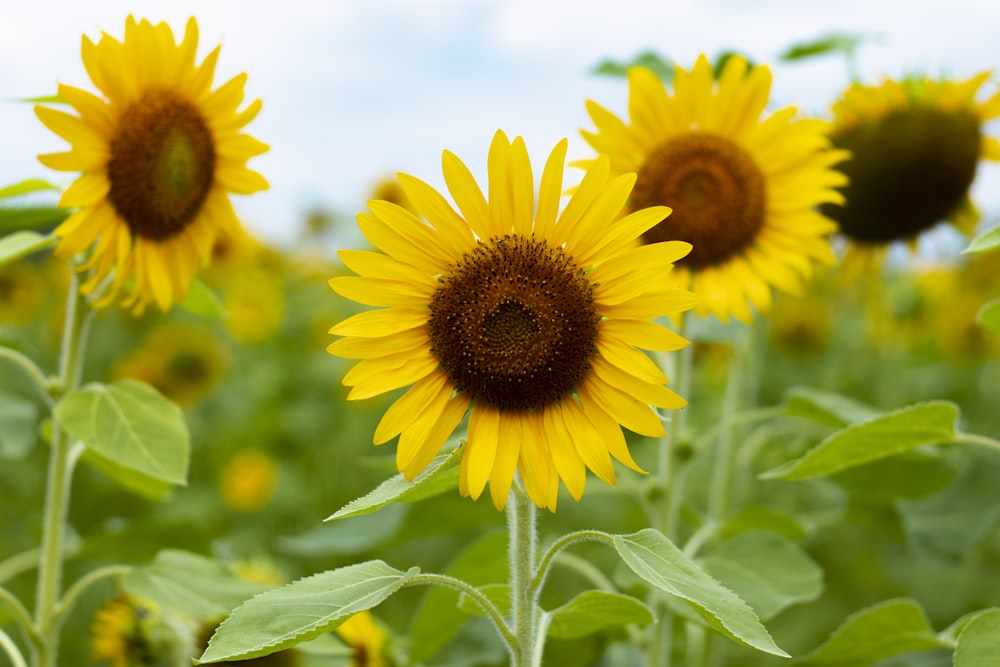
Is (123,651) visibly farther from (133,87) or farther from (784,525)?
(784,525)

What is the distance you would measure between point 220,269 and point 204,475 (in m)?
0.89

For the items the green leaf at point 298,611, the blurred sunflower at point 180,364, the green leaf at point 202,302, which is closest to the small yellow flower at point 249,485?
the blurred sunflower at point 180,364

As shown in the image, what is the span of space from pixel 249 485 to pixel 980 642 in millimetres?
3194

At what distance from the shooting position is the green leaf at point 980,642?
113cm

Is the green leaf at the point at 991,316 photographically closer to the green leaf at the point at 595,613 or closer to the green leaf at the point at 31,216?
the green leaf at the point at 595,613

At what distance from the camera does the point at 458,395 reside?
120 cm

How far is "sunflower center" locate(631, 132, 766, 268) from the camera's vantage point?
66.2 inches

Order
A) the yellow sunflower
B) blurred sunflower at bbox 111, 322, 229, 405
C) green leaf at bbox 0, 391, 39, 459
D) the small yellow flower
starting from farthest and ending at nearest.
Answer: blurred sunflower at bbox 111, 322, 229, 405 < the small yellow flower < green leaf at bbox 0, 391, 39, 459 < the yellow sunflower

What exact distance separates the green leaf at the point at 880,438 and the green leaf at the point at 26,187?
111cm

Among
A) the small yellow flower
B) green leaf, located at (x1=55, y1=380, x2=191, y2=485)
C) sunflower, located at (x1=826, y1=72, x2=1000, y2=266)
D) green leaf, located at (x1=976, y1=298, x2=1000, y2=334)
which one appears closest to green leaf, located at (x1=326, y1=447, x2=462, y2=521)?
green leaf, located at (x1=55, y1=380, x2=191, y2=485)

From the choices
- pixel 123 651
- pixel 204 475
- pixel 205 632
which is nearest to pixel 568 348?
pixel 205 632

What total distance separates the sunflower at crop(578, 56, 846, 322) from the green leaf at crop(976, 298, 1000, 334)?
1.19 feet

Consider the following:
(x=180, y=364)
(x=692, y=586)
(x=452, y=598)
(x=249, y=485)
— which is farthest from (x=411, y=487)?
(x=180, y=364)

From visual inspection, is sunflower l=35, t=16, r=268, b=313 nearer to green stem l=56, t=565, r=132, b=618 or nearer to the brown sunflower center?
green stem l=56, t=565, r=132, b=618
